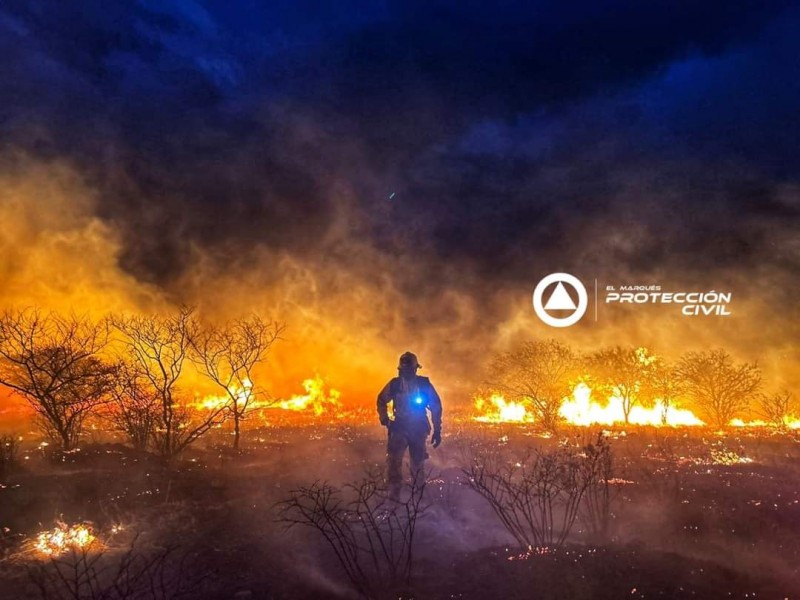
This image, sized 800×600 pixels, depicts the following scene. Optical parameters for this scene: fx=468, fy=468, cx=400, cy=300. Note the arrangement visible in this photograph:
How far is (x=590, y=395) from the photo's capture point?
2758cm

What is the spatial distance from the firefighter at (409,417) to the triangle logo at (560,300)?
87.9 feet

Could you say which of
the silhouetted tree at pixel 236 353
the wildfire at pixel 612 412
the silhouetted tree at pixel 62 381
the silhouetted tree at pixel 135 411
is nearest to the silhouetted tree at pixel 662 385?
the wildfire at pixel 612 412

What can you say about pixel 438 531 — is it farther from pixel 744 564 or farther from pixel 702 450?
pixel 702 450

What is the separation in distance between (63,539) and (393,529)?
5136 mm

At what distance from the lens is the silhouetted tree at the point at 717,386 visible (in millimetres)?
24125

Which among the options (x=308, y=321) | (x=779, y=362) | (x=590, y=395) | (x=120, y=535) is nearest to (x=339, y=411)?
(x=308, y=321)

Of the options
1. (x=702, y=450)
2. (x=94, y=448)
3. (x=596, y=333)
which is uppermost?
(x=596, y=333)

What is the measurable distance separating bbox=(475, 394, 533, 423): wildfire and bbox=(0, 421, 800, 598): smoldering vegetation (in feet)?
41.9

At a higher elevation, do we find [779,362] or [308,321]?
[308,321]

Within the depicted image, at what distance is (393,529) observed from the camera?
6.67 m

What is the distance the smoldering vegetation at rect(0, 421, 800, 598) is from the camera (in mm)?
5141

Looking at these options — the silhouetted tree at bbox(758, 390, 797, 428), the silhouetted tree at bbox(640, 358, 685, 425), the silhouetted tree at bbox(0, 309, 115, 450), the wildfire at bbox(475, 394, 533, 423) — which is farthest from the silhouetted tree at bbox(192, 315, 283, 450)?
the silhouetted tree at bbox(758, 390, 797, 428)

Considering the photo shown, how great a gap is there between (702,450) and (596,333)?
18917 millimetres

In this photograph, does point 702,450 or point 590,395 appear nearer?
point 702,450
